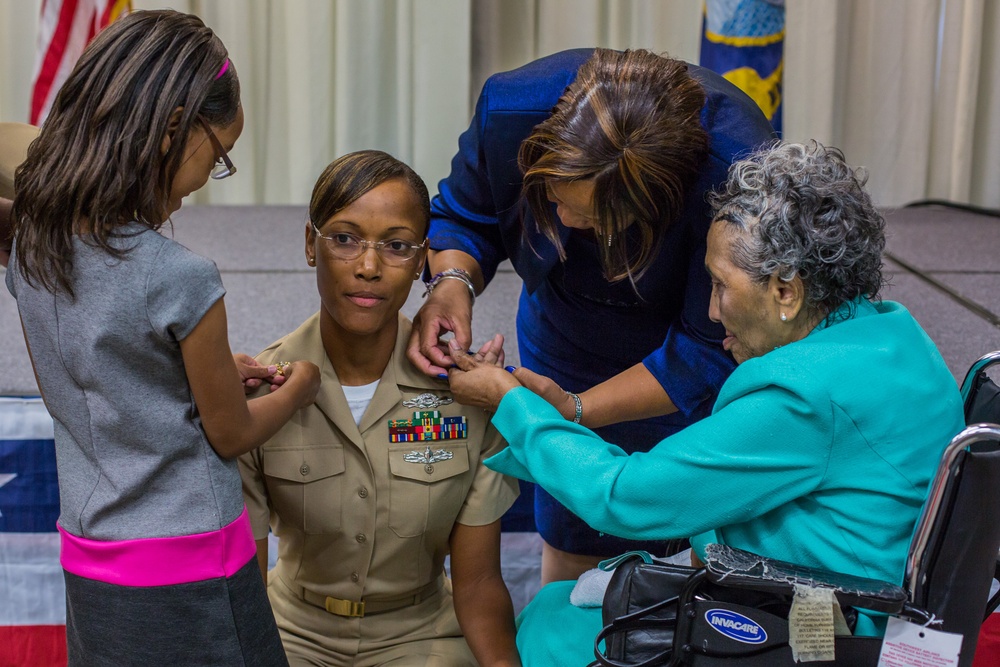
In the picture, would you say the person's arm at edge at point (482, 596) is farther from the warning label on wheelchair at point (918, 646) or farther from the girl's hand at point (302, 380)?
the warning label on wheelchair at point (918, 646)

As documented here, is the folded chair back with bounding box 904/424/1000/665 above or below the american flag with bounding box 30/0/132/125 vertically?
below

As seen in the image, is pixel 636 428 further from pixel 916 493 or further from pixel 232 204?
pixel 232 204

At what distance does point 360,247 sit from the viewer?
1685mm

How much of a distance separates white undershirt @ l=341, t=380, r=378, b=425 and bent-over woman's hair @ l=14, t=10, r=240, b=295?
0.60 metres

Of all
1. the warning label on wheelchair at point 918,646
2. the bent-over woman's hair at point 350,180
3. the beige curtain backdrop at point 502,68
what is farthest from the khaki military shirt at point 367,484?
Result: the beige curtain backdrop at point 502,68

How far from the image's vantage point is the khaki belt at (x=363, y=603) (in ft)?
5.94

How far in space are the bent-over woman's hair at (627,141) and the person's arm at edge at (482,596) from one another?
21.6 inches

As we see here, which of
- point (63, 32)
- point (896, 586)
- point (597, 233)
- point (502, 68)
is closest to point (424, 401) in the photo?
point (597, 233)

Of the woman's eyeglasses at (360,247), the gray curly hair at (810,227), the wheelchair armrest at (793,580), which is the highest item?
the gray curly hair at (810,227)

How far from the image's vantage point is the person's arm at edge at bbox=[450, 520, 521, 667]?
175cm

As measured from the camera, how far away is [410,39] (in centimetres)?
430

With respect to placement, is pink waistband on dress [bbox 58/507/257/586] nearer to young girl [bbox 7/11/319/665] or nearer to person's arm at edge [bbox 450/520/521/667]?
young girl [bbox 7/11/319/665]

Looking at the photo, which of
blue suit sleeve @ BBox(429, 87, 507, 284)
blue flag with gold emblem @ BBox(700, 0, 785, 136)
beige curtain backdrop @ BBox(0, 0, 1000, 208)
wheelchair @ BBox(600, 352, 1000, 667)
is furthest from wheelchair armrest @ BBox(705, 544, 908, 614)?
beige curtain backdrop @ BBox(0, 0, 1000, 208)

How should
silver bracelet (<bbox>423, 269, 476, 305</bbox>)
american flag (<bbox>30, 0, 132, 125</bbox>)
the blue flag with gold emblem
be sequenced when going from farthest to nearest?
american flag (<bbox>30, 0, 132, 125</bbox>) → the blue flag with gold emblem → silver bracelet (<bbox>423, 269, 476, 305</bbox>)
